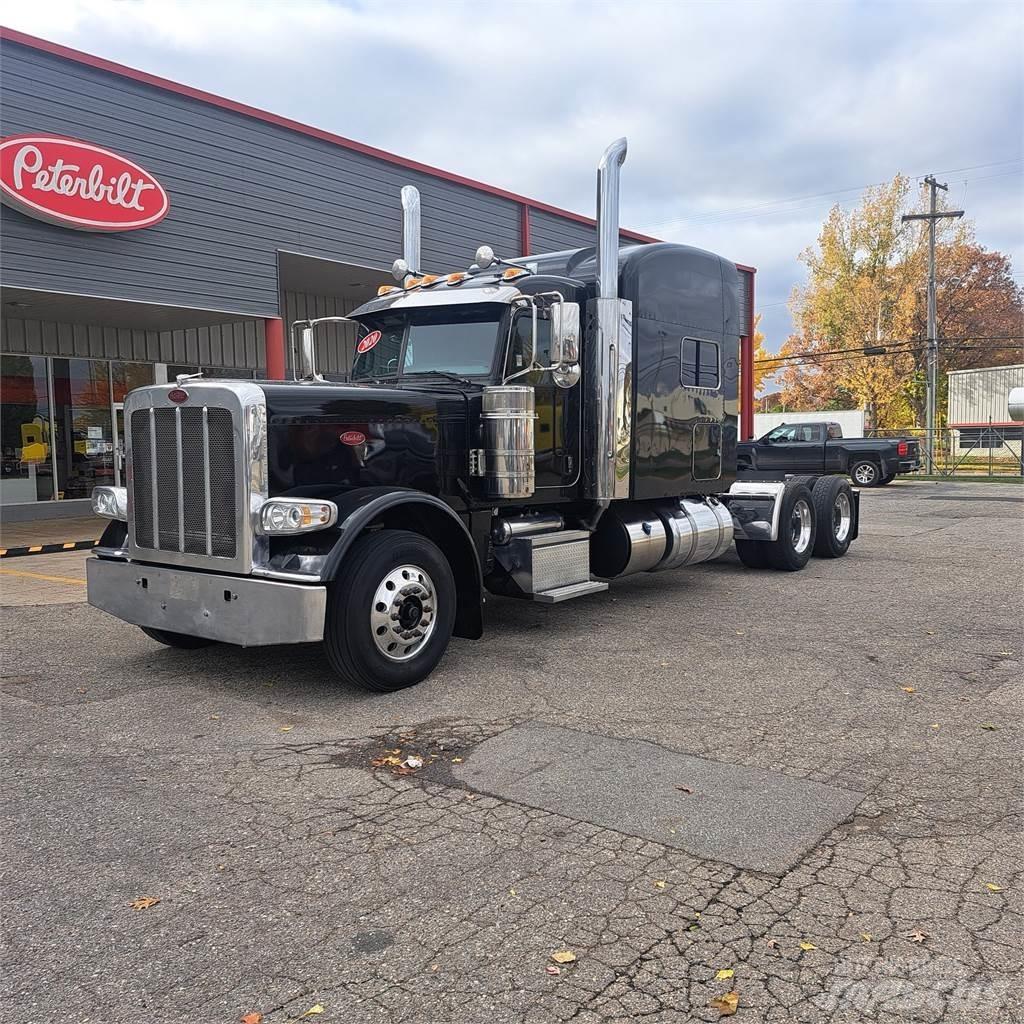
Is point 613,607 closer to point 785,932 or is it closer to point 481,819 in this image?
point 481,819

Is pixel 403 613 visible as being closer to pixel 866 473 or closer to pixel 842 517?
pixel 842 517

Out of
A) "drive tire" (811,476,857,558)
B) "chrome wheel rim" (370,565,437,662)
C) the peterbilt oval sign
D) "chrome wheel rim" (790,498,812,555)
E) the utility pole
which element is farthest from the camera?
→ the utility pole

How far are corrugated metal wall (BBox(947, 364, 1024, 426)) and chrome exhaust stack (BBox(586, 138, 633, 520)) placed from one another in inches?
1665

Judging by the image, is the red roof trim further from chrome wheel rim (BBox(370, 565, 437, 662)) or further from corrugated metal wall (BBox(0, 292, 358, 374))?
chrome wheel rim (BBox(370, 565, 437, 662))

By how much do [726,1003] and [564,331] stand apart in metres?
4.85

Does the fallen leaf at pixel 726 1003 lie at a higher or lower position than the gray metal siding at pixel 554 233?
lower

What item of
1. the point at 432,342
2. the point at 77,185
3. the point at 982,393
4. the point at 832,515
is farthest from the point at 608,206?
the point at 982,393

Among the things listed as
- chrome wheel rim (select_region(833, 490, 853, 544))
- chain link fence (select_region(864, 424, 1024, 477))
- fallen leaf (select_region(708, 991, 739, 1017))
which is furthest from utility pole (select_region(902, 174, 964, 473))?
fallen leaf (select_region(708, 991, 739, 1017))

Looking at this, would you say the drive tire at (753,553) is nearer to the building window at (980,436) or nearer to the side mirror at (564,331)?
the side mirror at (564,331)

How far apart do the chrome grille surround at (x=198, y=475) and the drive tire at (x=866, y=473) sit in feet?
80.4

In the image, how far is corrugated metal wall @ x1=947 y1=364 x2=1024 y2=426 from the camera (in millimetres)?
44250

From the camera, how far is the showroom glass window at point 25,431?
16.9 meters

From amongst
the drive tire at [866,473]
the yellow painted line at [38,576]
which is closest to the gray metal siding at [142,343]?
the yellow painted line at [38,576]

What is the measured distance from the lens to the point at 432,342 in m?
7.29
